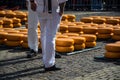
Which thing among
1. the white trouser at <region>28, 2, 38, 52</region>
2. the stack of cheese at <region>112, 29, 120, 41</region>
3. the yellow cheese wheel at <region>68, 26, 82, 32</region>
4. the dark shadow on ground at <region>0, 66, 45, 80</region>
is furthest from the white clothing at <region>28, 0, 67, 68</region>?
the yellow cheese wheel at <region>68, 26, 82, 32</region>

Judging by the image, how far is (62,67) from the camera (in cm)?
642

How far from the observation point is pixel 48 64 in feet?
19.8

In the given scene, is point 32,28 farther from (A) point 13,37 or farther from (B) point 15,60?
(A) point 13,37

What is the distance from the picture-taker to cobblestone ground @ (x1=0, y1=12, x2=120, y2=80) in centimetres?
570

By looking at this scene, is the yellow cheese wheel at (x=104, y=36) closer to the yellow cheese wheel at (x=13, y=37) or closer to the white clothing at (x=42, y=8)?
the yellow cheese wheel at (x=13, y=37)

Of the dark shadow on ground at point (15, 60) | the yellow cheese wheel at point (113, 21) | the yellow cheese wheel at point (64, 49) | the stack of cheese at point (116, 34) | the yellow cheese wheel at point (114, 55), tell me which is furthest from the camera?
the yellow cheese wheel at point (113, 21)

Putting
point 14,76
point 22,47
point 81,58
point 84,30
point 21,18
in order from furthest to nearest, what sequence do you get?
point 21,18 → point 84,30 → point 22,47 → point 81,58 → point 14,76

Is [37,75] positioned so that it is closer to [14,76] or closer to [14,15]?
[14,76]

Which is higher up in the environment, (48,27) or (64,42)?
(48,27)

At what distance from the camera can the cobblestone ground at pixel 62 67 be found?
18.7ft

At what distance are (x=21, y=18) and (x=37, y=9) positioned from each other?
32.1 ft

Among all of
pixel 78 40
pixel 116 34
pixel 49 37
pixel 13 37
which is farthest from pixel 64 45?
pixel 116 34

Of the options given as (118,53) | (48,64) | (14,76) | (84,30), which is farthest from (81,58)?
(84,30)

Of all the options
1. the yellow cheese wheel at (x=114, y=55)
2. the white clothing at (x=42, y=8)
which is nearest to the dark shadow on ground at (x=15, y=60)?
the white clothing at (x=42, y=8)
